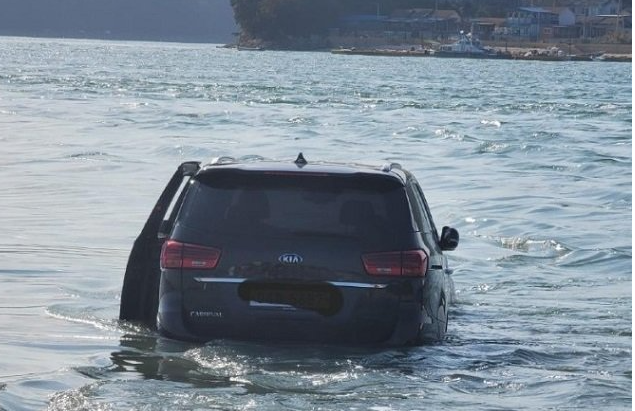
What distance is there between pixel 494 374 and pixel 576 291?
4759 millimetres

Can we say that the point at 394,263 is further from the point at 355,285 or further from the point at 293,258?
the point at 293,258

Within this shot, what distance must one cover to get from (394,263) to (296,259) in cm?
52

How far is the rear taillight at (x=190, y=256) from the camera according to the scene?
9.36 meters

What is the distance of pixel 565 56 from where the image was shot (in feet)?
484

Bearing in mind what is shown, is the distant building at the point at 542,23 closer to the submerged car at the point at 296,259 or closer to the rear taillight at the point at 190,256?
the submerged car at the point at 296,259

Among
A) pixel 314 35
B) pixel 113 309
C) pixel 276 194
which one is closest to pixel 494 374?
pixel 276 194

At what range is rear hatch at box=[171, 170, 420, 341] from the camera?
9312 mm

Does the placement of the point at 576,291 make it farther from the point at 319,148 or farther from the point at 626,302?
A: the point at 319,148

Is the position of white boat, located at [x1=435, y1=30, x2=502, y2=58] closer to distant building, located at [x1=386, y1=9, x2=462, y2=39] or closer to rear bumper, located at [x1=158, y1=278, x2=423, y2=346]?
distant building, located at [x1=386, y1=9, x2=462, y2=39]

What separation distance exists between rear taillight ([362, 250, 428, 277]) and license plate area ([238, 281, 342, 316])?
0.23 metres

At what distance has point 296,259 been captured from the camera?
9.28 meters

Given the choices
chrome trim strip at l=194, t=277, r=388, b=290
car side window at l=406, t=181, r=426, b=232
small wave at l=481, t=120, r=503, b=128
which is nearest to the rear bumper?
chrome trim strip at l=194, t=277, r=388, b=290

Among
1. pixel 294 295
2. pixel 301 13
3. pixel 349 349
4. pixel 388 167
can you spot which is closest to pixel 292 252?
pixel 294 295

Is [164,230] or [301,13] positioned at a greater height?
[164,230]
